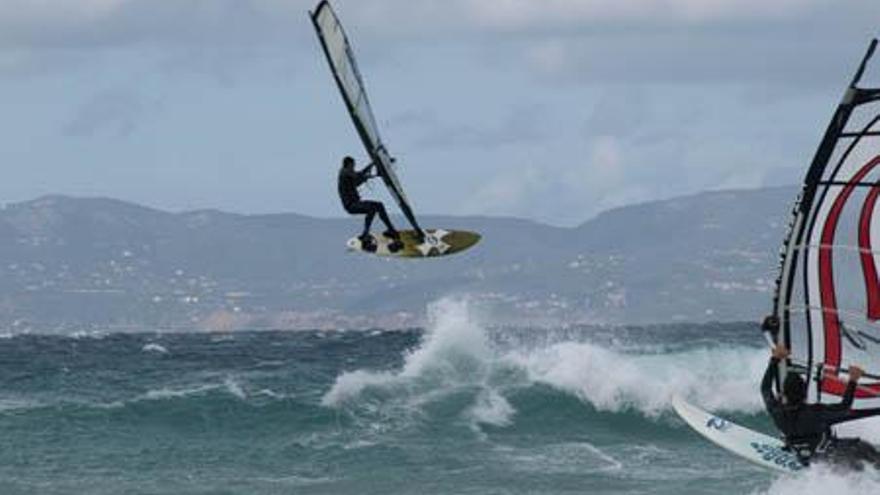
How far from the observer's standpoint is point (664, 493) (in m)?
22.0

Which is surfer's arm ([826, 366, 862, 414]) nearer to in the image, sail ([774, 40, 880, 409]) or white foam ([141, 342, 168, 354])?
sail ([774, 40, 880, 409])

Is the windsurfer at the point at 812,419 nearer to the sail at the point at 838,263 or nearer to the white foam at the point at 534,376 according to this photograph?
the sail at the point at 838,263

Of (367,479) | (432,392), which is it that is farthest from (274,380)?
(367,479)

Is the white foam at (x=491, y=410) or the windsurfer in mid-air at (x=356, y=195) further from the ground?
the windsurfer in mid-air at (x=356, y=195)

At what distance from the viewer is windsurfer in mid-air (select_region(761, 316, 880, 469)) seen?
17234 mm

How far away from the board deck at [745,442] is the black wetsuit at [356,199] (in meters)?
3.99

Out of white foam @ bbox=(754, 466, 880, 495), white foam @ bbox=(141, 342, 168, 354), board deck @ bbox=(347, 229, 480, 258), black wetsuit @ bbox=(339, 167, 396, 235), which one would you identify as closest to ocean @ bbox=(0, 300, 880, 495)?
white foam @ bbox=(754, 466, 880, 495)

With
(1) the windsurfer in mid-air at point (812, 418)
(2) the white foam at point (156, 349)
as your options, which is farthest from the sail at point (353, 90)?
(2) the white foam at point (156, 349)

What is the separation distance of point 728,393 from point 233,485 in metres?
12.2

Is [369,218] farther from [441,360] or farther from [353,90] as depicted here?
[441,360]

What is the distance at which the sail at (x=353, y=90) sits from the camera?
667 inches

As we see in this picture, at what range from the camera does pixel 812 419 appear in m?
17.5

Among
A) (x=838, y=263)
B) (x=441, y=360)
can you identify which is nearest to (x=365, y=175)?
(x=838, y=263)

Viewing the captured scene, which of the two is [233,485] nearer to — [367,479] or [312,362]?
[367,479]
